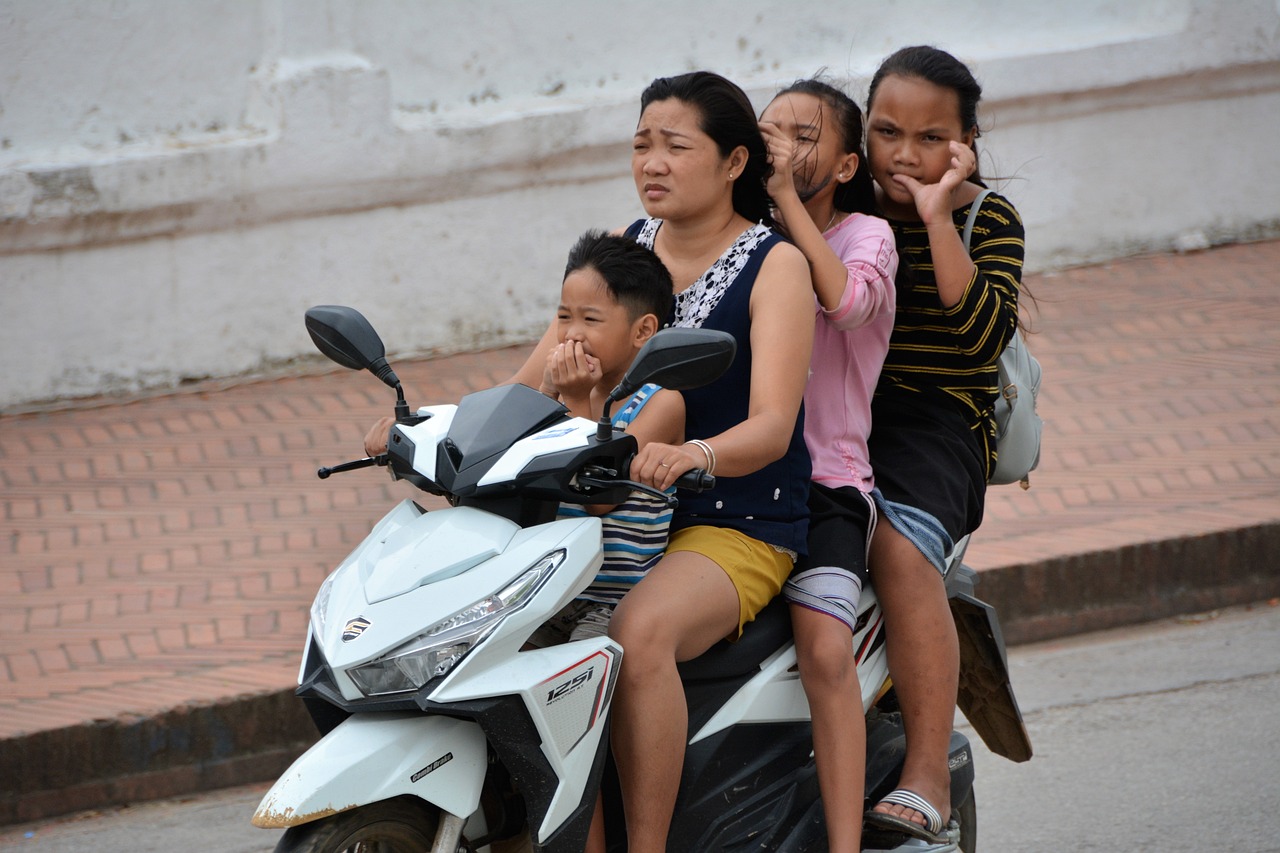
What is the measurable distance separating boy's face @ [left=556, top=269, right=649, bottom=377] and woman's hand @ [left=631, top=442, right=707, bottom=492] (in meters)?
0.28

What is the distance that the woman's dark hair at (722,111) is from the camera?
292 cm

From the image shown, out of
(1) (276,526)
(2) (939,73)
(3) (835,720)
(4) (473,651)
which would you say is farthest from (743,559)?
(1) (276,526)

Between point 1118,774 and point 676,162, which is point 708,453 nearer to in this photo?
point 676,162

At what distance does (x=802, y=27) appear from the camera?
851cm

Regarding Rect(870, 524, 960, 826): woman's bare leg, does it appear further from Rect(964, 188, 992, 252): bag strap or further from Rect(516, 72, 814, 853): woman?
Rect(964, 188, 992, 252): bag strap

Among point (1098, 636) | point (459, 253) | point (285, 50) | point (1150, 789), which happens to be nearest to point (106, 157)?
point (285, 50)

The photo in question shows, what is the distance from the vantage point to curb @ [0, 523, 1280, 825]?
430 cm

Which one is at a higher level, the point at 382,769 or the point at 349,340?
the point at 349,340

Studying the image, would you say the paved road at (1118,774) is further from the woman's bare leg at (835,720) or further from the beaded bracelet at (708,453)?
the beaded bracelet at (708,453)

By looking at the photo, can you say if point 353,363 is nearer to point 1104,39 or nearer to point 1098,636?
point 1098,636

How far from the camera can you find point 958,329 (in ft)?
10.3

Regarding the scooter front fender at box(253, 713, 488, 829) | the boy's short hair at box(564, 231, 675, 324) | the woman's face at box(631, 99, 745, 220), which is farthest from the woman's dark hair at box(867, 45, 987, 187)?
the scooter front fender at box(253, 713, 488, 829)

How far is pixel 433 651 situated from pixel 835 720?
903mm

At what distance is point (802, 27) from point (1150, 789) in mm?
5476
